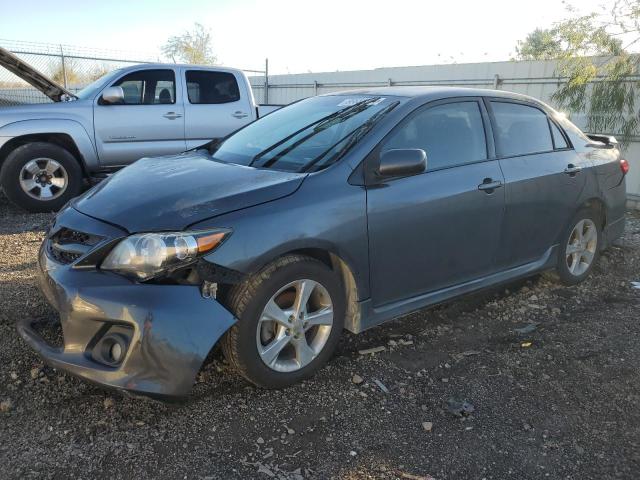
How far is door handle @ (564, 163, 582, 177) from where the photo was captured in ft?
14.6

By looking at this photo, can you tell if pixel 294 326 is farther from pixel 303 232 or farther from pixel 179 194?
pixel 179 194

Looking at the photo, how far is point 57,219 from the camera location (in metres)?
3.17

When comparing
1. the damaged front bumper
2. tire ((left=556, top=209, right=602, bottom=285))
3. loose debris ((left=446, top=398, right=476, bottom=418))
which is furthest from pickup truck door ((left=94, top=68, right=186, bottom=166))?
loose debris ((left=446, top=398, right=476, bottom=418))

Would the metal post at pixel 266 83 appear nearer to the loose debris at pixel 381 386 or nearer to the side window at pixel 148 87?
the side window at pixel 148 87

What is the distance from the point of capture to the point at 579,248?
4.86 meters

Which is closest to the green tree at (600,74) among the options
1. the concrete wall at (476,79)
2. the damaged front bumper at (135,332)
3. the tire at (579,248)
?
the concrete wall at (476,79)

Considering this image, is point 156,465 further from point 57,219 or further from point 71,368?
point 57,219

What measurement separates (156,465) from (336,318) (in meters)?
1.22

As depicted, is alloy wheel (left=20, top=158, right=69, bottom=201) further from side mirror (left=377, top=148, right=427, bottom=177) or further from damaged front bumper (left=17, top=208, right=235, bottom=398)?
side mirror (left=377, top=148, right=427, bottom=177)

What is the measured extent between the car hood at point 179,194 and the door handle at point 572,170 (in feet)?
8.15

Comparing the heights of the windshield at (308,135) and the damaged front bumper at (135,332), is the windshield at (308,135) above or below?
above

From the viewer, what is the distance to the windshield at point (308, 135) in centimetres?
339

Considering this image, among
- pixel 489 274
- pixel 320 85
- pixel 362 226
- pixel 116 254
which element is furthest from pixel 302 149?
pixel 320 85

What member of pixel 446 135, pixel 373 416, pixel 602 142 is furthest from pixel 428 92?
pixel 602 142
